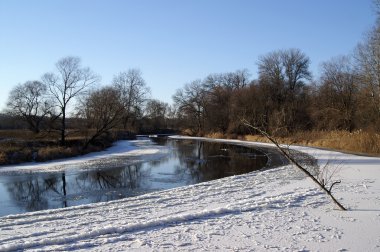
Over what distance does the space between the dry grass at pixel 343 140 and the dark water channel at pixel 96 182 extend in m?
5.33

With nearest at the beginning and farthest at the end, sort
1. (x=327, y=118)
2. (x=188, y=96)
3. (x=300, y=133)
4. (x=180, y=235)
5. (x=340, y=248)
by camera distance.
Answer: (x=340, y=248)
(x=180, y=235)
(x=300, y=133)
(x=327, y=118)
(x=188, y=96)

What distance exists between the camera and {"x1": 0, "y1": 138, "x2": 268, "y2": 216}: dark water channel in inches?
519

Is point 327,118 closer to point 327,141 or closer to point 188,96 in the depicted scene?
point 327,141

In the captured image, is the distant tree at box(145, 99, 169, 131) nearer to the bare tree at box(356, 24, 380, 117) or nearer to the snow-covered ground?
the bare tree at box(356, 24, 380, 117)

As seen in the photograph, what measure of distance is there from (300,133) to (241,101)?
65.7ft

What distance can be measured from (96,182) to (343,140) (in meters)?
21.6

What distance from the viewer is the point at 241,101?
59.2 metres

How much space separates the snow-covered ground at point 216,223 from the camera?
6523 millimetres

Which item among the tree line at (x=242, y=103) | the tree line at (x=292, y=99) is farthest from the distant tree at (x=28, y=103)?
the tree line at (x=292, y=99)

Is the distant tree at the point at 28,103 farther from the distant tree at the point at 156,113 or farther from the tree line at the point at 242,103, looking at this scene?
the distant tree at the point at 156,113

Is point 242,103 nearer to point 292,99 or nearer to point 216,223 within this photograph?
point 292,99

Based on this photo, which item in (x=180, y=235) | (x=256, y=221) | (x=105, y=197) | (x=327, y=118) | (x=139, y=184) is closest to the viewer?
(x=180, y=235)

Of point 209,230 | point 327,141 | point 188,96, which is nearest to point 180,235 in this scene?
point 209,230

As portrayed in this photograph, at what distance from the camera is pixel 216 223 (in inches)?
314
